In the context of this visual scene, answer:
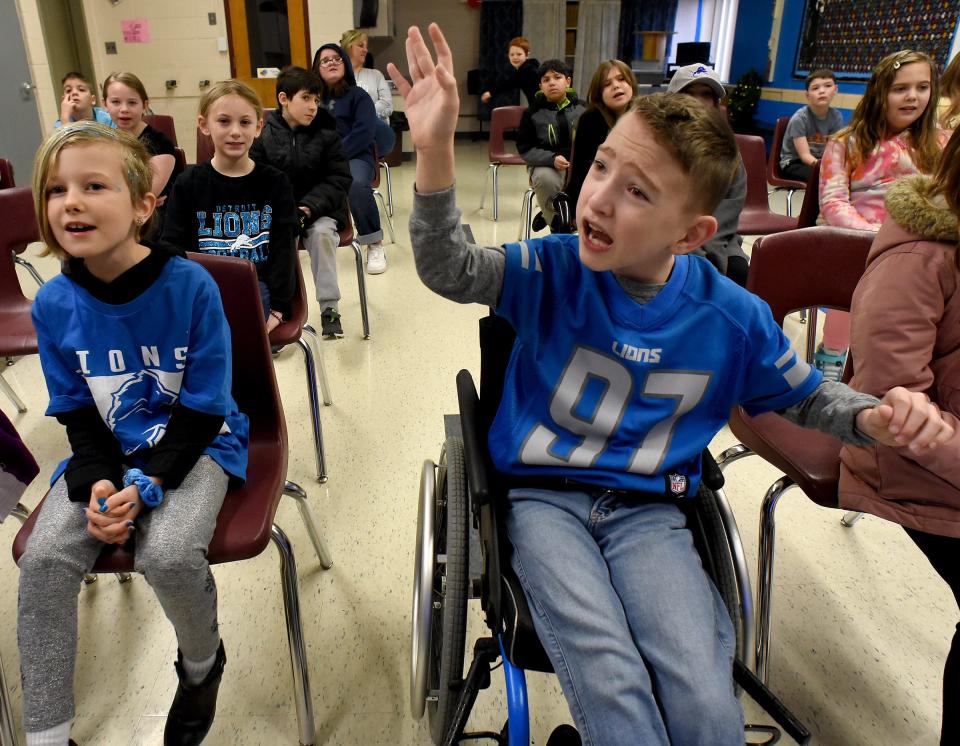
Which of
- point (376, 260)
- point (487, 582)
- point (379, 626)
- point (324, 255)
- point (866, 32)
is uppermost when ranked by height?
point (866, 32)

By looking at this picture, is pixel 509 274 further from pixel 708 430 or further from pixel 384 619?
pixel 384 619

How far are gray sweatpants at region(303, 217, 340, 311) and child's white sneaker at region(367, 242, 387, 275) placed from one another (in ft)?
2.65

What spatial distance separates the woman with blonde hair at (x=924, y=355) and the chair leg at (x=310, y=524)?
982 mm

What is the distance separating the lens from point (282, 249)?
2.00 meters

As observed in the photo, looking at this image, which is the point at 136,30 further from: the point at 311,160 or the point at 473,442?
the point at 473,442

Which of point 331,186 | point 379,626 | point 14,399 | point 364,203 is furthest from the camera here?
point 364,203

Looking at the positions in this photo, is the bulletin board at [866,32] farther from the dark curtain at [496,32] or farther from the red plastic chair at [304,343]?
the red plastic chair at [304,343]

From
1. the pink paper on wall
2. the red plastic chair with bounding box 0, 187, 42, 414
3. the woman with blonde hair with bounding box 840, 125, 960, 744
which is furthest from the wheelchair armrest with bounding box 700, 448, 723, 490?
the pink paper on wall

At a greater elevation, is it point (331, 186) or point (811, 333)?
point (331, 186)

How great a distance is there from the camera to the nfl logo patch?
100cm

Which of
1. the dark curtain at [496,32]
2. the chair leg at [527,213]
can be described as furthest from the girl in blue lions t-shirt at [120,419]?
the dark curtain at [496,32]

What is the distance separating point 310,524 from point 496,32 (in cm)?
925

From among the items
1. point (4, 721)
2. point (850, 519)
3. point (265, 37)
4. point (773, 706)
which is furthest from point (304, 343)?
point (265, 37)

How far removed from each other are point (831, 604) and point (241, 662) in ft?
4.18
